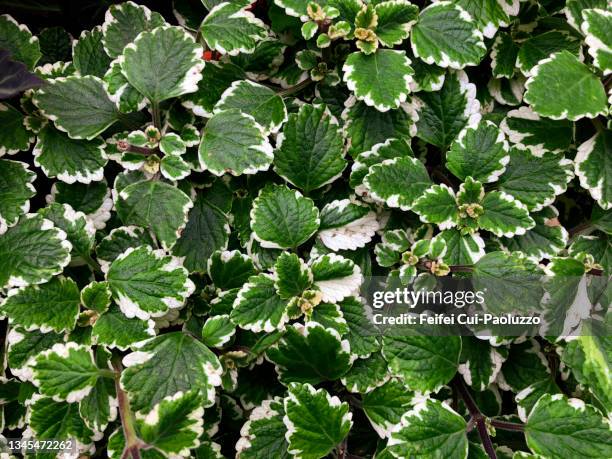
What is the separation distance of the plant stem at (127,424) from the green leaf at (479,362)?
0.60 m

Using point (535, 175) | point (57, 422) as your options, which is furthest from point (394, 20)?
point (57, 422)

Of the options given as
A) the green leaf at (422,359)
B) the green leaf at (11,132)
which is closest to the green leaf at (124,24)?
the green leaf at (11,132)

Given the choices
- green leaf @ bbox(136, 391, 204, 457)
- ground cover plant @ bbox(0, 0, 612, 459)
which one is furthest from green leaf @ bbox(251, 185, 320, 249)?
green leaf @ bbox(136, 391, 204, 457)

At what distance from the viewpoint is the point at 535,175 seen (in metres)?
1.17

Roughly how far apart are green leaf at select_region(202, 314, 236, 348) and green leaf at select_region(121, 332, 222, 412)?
23 millimetres

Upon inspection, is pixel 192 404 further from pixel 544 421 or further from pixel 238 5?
pixel 238 5

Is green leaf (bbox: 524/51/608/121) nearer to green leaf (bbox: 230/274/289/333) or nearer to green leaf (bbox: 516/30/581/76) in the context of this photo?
green leaf (bbox: 516/30/581/76)

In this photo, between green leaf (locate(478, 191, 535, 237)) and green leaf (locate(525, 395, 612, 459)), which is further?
green leaf (locate(478, 191, 535, 237))

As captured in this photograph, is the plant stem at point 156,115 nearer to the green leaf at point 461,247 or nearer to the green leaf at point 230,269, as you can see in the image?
the green leaf at point 230,269

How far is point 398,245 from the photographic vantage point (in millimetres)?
1150

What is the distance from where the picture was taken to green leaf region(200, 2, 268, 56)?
45.6 inches

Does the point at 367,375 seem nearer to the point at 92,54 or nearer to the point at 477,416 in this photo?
the point at 477,416

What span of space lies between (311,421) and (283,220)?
373 millimetres

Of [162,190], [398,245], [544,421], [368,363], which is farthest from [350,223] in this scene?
[544,421]
